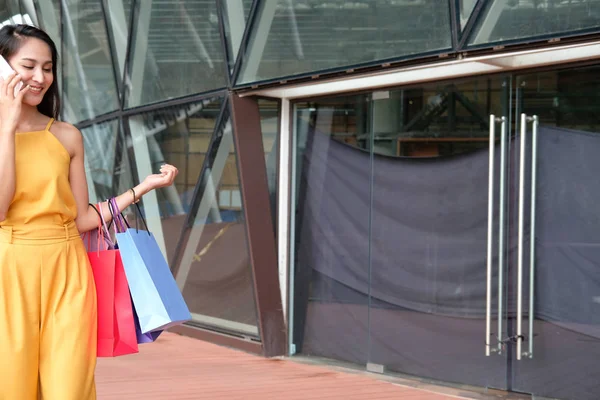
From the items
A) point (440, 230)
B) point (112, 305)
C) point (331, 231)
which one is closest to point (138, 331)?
point (112, 305)

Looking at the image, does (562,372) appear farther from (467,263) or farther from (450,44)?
(450,44)

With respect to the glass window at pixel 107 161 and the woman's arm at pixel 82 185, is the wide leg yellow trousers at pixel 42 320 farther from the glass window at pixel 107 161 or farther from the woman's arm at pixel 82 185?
the glass window at pixel 107 161

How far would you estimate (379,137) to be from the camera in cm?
724

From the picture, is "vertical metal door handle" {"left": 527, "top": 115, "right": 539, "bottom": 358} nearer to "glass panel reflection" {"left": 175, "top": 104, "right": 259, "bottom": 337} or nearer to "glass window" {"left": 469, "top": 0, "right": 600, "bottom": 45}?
"glass window" {"left": 469, "top": 0, "right": 600, "bottom": 45}

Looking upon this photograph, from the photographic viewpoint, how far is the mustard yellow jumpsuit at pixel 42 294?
2805mm

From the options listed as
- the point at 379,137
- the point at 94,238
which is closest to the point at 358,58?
the point at 379,137

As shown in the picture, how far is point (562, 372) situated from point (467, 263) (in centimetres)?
100

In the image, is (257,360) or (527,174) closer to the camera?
(527,174)

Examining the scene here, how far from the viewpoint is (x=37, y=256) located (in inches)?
112

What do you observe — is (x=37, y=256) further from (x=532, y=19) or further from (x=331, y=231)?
(x=331, y=231)

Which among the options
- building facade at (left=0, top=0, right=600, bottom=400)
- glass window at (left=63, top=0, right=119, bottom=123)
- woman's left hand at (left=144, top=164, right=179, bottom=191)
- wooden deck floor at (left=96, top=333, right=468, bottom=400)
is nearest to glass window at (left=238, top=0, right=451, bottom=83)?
building facade at (left=0, top=0, right=600, bottom=400)

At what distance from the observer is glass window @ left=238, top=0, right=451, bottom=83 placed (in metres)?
6.19

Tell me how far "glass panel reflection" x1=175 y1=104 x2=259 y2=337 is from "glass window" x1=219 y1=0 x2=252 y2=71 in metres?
0.59

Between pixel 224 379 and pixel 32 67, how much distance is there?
439 centimetres
